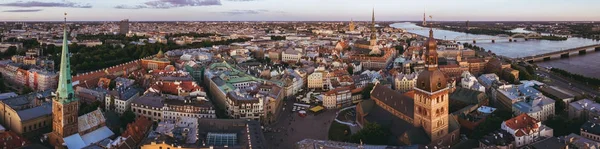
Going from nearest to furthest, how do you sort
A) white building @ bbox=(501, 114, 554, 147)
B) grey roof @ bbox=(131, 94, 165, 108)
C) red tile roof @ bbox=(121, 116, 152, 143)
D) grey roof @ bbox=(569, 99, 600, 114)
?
red tile roof @ bbox=(121, 116, 152, 143)
white building @ bbox=(501, 114, 554, 147)
grey roof @ bbox=(569, 99, 600, 114)
grey roof @ bbox=(131, 94, 165, 108)

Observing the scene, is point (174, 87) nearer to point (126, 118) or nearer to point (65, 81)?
point (126, 118)

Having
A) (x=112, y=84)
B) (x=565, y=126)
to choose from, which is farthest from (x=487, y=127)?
(x=112, y=84)

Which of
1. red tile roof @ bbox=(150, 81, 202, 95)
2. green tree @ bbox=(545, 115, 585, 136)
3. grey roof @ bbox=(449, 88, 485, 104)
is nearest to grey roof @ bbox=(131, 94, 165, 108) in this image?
red tile roof @ bbox=(150, 81, 202, 95)

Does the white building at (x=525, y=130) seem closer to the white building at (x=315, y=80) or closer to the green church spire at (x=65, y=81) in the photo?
the white building at (x=315, y=80)

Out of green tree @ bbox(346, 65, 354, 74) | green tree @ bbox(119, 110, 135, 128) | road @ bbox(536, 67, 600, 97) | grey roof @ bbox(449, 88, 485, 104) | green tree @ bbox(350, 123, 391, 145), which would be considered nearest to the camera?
green tree @ bbox(350, 123, 391, 145)

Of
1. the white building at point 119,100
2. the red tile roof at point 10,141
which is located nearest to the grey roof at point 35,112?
the red tile roof at point 10,141

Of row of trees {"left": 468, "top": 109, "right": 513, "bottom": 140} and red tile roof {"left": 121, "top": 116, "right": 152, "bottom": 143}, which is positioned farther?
row of trees {"left": 468, "top": 109, "right": 513, "bottom": 140}

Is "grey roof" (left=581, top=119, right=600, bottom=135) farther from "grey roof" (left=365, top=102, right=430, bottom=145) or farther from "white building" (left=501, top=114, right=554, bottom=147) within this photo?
"grey roof" (left=365, top=102, right=430, bottom=145)
